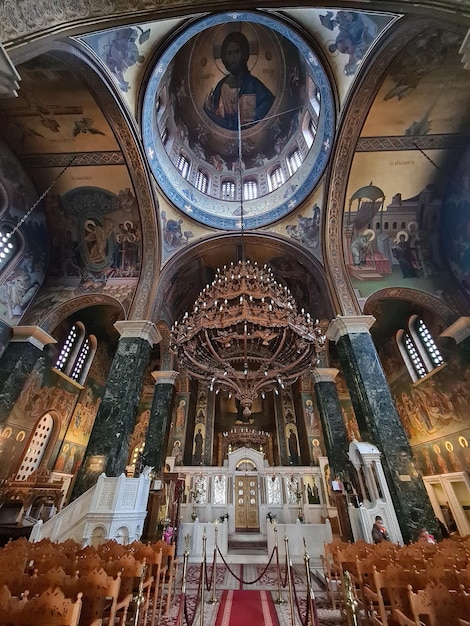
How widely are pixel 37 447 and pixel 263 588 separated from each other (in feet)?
31.9

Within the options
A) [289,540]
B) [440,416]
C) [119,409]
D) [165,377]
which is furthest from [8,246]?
[440,416]

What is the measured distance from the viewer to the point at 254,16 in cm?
788

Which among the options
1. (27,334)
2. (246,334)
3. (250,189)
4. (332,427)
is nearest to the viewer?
(246,334)

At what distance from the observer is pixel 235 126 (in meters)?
14.8

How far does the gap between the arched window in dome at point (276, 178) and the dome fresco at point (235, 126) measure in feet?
0.21

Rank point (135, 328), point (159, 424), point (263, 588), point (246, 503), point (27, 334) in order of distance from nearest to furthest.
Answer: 1. point (263, 588)
2. point (27, 334)
3. point (135, 328)
4. point (159, 424)
5. point (246, 503)

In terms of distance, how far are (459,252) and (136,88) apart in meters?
11.7

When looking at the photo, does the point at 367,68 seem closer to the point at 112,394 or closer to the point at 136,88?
the point at 136,88

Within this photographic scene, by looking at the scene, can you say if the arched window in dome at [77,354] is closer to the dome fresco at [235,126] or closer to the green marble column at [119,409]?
the green marble column at [119,409]

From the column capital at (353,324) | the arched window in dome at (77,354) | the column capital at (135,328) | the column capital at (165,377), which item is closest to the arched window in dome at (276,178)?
the column capital at (353,324)

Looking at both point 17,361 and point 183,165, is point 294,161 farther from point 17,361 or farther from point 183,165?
point 17,361

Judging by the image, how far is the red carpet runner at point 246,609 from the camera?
373cm

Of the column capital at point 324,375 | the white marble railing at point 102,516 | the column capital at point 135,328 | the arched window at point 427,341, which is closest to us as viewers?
the white marble railing at point 102,516

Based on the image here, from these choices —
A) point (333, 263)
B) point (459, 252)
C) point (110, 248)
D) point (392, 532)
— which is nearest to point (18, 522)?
point (110, 248)
